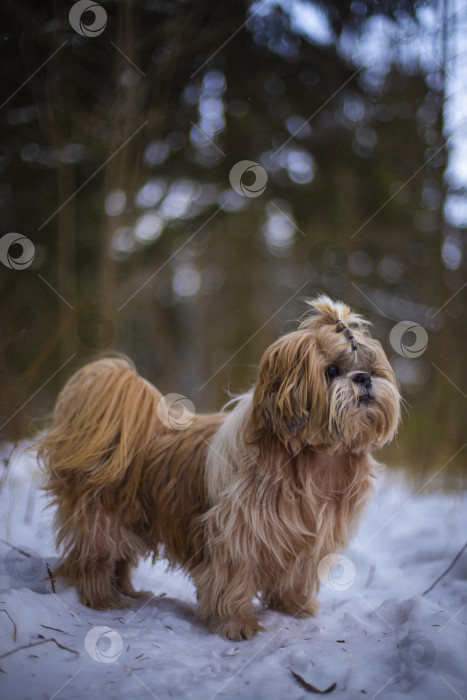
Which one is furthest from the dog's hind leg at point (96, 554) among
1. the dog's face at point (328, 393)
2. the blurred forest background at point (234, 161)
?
the dog's face at point (328, 393)

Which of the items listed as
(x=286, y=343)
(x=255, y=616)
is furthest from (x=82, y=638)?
(x=286, y=343)

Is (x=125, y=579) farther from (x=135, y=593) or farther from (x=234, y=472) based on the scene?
(x=234, y=472)

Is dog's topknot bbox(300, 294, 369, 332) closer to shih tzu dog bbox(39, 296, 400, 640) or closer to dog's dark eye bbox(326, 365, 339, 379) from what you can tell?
shih tzu dog bbox(39, 296, 400, 640)

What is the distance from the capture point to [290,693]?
186 centimetres

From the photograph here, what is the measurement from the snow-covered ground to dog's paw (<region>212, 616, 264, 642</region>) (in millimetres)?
55

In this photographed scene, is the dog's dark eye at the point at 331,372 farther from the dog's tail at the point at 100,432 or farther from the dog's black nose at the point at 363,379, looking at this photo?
the dog's tail at the point at 100,432

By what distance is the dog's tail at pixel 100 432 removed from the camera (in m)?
2.83

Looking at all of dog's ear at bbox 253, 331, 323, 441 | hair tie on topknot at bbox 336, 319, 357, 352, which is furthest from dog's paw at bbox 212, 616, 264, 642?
hair tie on topknot at bbox 336, 319, 357, 352

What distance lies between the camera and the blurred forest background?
4324mm

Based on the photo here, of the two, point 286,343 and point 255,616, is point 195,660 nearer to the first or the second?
point 255,616

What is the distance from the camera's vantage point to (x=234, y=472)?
2562 millimetres

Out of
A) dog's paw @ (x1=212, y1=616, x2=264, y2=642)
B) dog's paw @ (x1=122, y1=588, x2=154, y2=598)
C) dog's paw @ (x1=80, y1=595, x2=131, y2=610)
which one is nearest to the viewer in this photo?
dog's paw @ (x1=212, y1=616, x2=264, y2=642)

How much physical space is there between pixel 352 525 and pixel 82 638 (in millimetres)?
1426

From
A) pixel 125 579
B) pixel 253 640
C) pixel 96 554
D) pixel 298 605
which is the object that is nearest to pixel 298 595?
pixel 298 605
